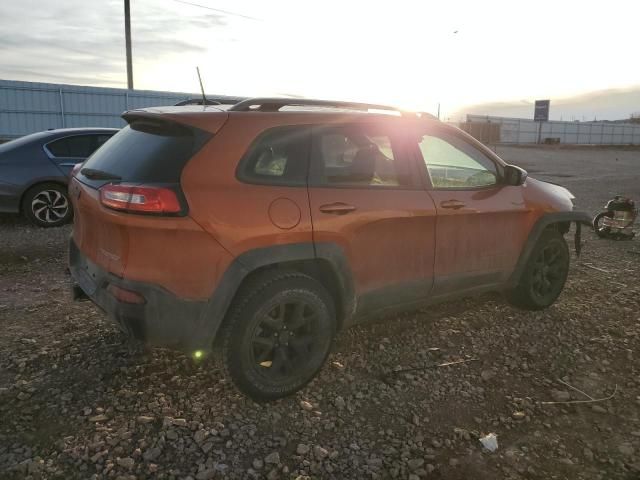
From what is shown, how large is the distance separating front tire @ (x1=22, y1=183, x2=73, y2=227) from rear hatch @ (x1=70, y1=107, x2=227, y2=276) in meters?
5.02

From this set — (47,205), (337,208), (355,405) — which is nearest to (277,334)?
(355,405)

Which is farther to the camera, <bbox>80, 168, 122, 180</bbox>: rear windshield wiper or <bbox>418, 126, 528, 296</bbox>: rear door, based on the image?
<bbox>418, 126, 528, 296</bbox>: rear door

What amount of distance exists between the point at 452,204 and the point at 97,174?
234 cm

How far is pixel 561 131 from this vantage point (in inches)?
2589

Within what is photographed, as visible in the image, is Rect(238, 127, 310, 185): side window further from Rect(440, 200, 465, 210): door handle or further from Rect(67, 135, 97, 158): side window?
Rect(67, 135, 97, 158): side window

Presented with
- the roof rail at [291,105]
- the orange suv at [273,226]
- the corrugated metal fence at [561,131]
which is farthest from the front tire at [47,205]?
the corrugated metal fence at [561,131]

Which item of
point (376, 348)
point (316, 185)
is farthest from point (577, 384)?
point (316, 185)

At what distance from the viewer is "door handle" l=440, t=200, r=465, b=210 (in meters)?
3.58

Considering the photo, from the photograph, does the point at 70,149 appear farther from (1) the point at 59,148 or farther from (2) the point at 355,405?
(2) the point at 355,405

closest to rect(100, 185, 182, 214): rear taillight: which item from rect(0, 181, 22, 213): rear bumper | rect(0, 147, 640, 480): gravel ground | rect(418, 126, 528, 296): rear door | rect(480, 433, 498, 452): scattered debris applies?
rect(0, 147, 640, 480): gravel ground

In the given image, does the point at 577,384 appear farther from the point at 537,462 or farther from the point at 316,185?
the point at 316,185

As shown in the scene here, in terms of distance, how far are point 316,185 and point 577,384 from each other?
219cm

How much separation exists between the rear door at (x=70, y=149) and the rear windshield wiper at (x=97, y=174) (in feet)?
16.0

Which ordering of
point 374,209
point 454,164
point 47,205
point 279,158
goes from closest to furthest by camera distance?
point 279,158 → point 374,209 → point 454,164 → point 47,205
